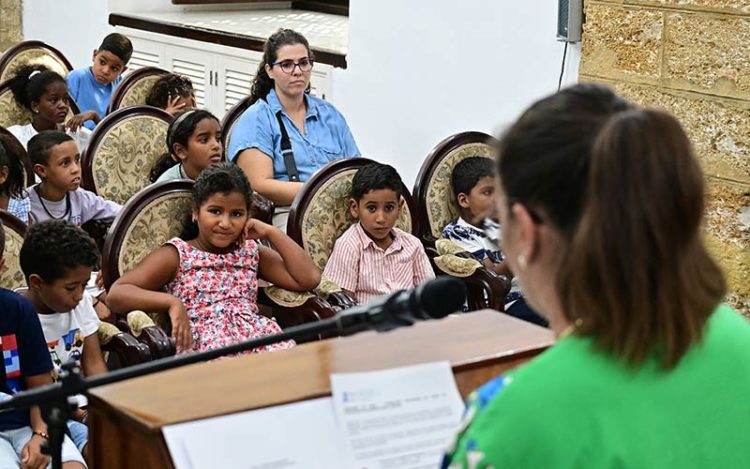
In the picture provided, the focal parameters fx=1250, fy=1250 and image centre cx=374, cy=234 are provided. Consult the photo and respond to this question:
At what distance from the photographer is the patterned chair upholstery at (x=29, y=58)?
6645 mm

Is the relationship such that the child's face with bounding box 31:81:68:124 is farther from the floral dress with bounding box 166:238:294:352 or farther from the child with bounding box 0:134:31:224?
the floral dress with bounding box 166:238:294:352

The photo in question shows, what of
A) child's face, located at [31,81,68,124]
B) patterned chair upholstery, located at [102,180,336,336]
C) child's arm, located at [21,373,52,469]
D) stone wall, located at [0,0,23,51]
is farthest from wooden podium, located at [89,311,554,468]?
stone wall, located at [0,0,23,51]

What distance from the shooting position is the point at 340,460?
1.46 m

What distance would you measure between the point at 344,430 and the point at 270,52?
10.5ft

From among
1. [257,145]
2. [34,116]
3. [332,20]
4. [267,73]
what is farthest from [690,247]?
[332,20]

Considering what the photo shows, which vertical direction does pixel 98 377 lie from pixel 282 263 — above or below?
above

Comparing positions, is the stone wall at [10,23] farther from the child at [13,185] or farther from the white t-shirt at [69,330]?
the white t-shirt at [69,330]

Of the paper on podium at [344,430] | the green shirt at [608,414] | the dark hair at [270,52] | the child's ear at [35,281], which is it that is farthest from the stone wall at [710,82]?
the green shirt at [608,414]

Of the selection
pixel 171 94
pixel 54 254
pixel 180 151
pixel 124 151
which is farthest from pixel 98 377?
pixel 171 94

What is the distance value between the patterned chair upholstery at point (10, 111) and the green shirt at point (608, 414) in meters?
4.86

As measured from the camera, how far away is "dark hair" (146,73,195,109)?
588 centimetres

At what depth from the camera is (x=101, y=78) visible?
665cm

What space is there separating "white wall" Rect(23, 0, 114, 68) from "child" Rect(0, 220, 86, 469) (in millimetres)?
6156

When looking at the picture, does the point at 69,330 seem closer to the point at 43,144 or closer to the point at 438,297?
the point at 43,144
